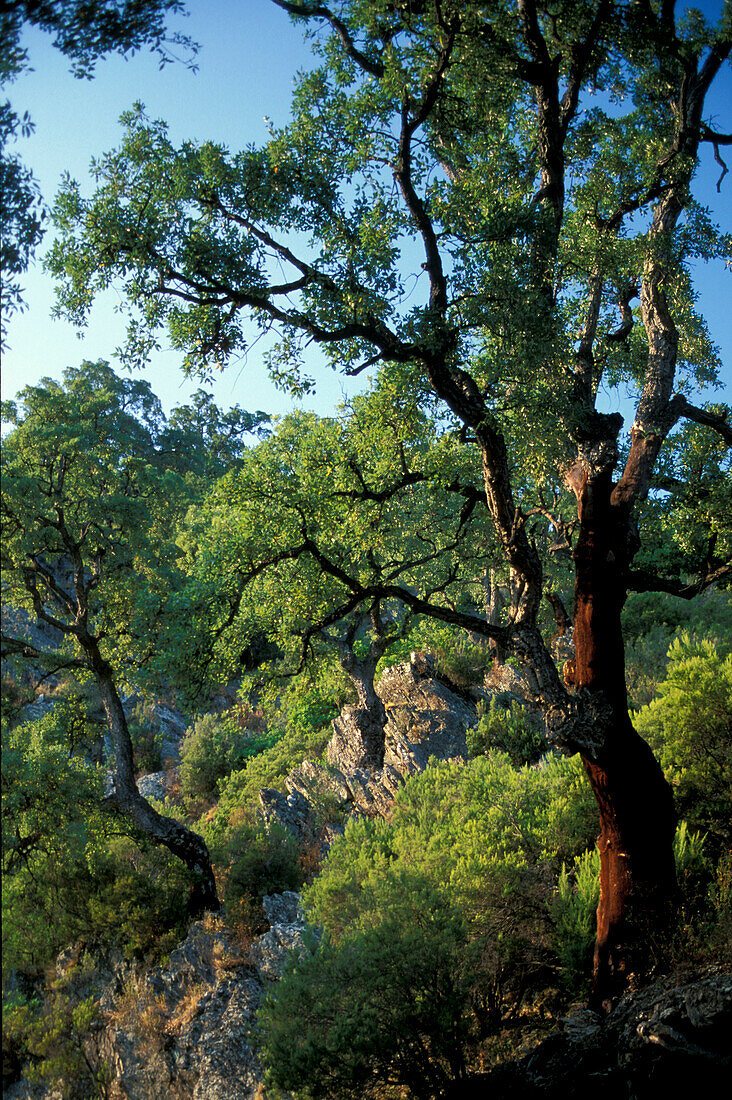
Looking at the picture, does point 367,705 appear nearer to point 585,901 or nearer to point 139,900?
point 139,900

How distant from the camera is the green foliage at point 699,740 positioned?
8.19 m

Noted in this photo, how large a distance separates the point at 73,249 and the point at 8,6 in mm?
3091

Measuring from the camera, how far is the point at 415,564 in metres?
9.73

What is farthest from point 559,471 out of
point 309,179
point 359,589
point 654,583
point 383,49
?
point 383,49

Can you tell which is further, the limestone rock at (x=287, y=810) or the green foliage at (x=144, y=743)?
the green foliage at (x=144, y=743)

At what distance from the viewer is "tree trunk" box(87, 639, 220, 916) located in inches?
516

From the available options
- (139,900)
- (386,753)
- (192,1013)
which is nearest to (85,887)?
(139,900)

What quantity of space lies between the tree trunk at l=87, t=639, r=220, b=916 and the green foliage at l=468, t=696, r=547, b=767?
6.40 m

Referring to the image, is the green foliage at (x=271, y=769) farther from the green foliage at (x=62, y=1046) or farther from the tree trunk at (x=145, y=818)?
the green foliage at (x=62, y=1046)

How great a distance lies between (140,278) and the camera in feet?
24.0

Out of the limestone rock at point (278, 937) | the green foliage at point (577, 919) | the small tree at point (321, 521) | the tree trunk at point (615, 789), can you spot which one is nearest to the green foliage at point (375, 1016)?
the green foliage at point (577, 919)

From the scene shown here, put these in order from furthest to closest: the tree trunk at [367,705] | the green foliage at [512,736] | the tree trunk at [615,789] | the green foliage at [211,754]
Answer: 1. the green foliage at [211,754]
2. the tree trunk at [367,705]
3. the green foliage at [512,736]
4. the tree trunk at [615,789]

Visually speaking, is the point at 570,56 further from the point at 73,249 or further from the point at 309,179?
A: the point at 73,249

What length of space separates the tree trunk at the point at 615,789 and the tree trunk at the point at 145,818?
9.05m
